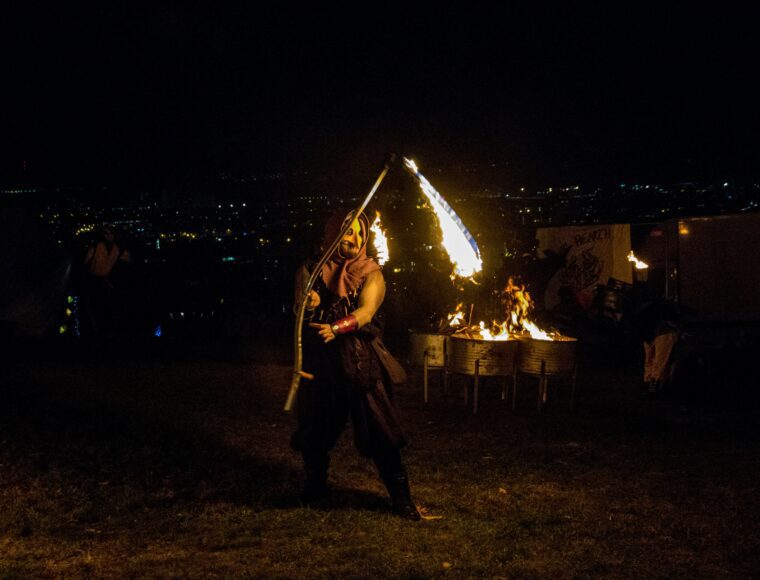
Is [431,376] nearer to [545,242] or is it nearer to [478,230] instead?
[478,230]

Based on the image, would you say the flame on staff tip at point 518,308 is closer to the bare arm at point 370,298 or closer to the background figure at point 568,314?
the bare arm at point 370,298

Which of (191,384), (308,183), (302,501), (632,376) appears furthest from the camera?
(308,183)

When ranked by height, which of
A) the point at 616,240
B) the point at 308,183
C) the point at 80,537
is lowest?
the point at 80,537

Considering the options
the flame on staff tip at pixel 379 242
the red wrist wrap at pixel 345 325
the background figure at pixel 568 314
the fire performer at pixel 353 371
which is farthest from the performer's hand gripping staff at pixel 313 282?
the background figure at pixel 568 314

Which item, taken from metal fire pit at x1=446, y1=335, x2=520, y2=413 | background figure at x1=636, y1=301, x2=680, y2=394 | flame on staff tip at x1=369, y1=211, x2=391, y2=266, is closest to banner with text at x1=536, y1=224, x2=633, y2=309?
background figure at x1=636, y1=301, x2=680, y2=394

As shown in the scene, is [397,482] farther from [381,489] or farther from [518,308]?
[518,308]

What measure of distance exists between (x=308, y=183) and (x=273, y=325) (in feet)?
11.5

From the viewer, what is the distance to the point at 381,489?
22.0ft

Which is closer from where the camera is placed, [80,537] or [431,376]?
[80,537]

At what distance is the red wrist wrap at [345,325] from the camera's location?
5621 millimetres

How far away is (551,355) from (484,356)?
2.44 feet

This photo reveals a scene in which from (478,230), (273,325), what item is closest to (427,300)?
(478,230)

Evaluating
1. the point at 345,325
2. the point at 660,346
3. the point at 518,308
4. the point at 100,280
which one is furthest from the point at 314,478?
the point at 100,280

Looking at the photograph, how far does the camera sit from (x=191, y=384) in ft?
37.3
